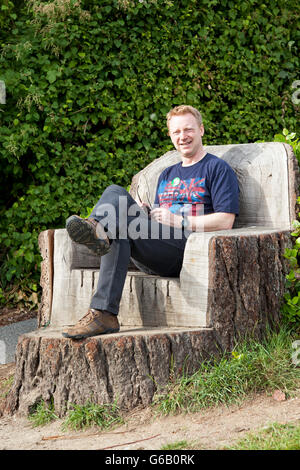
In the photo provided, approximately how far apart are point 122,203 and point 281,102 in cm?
314

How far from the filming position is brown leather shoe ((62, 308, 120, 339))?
303cm

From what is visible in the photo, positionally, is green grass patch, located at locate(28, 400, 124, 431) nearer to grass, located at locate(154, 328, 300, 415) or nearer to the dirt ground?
the dirt ground

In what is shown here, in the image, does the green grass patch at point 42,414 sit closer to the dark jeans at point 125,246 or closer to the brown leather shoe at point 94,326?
the brown leather shoe at point 94,326

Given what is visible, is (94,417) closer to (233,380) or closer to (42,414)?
(42,414)

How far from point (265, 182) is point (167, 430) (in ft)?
5.62

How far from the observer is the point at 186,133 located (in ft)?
12.4

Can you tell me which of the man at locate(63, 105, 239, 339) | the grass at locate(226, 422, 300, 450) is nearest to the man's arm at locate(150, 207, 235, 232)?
the man at locate(63, 105, 239, 339)

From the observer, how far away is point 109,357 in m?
3.01

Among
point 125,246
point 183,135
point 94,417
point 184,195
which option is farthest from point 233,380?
point 183,135

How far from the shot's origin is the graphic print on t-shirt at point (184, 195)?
3695 mm

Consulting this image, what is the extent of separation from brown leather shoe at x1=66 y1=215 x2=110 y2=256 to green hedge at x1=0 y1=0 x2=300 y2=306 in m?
2.12

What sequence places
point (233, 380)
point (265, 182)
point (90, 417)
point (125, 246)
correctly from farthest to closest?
point (265, 182) < point (125, 246) < point (233, 380) < point (90, 417)
